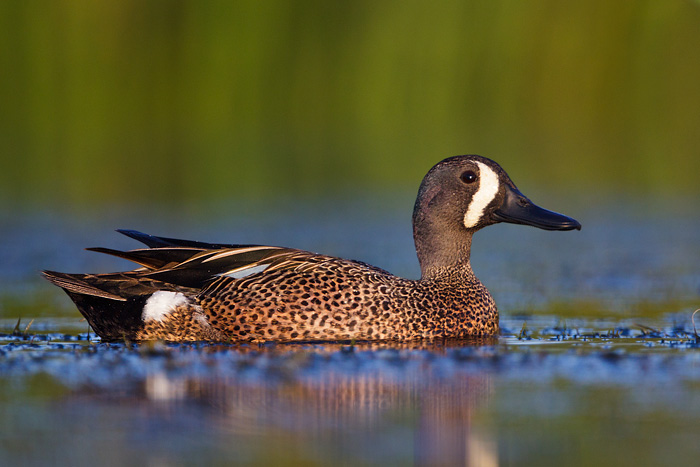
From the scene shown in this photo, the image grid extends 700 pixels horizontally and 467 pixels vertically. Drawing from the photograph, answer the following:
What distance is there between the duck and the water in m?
0.22

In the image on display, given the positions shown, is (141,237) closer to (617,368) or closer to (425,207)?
(425,207)

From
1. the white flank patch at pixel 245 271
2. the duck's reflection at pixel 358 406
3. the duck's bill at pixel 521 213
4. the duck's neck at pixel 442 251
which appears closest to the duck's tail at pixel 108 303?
the white flank patch at pixel 245 271

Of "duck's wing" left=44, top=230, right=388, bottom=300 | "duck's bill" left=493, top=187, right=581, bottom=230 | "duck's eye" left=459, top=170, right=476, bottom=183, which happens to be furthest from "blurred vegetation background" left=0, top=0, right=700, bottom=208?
"duck's wing" left=44, top=230, right=388, bottom=300

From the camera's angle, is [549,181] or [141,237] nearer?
[141,237]

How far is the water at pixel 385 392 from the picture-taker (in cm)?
408

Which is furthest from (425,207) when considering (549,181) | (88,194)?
(549,181)

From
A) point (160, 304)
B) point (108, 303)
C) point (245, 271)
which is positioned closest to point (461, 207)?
point (245, 271)

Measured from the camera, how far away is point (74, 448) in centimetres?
412

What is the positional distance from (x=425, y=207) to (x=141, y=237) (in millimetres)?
1770

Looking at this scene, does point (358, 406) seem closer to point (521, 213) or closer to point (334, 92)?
point (521, 213)

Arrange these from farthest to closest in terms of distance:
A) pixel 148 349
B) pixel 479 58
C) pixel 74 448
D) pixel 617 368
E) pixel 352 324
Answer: pixel 479 58
pixel 352 324
pixel 148 349
pixel 617 368
pixel 74 448

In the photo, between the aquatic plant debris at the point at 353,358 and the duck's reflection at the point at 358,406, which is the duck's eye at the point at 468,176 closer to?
the aquatic plant debris at the point at 353,358

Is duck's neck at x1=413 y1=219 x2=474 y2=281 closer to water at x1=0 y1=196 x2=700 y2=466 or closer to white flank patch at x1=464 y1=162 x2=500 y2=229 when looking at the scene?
white flank patch at x1=464 y1=162 x2=500 y2=229

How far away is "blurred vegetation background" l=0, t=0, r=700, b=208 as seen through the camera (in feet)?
56.6
